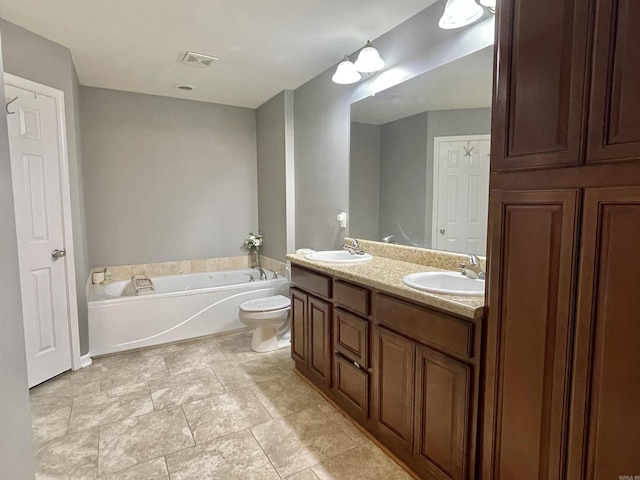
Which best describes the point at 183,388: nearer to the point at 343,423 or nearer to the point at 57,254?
the point at 343,423

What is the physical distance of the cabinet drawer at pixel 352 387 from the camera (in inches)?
76.3

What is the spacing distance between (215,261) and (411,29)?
10.3 feet

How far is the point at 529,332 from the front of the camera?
3.83 feet

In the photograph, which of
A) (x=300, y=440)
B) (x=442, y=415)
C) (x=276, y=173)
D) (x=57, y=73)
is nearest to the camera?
(x=442, y=415)

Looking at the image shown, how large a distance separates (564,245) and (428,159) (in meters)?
1.33

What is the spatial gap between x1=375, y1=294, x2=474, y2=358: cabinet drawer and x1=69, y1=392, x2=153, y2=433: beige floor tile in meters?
1.67

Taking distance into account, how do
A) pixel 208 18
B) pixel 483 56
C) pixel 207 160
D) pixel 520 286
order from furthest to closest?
pixel 207 160 → pixel 208 18 → pixel 483 56 → pixel 520 286

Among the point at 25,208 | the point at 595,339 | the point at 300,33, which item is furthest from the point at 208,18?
the point at 595,339

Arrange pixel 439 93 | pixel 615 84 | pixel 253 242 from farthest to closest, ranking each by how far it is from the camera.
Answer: pixel 253 242 < pixel 439 93 < pixel 615 84

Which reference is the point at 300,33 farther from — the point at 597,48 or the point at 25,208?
the point at 25,208

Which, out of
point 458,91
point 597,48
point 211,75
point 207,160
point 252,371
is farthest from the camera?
point 207,160

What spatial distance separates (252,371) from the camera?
9.15 ft

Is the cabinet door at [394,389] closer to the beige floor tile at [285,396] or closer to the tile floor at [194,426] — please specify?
the tile floor at [194,426]

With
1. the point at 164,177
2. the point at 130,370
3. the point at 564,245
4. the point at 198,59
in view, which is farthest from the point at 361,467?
the point at 164,177
